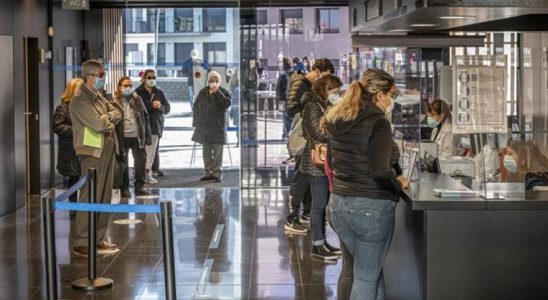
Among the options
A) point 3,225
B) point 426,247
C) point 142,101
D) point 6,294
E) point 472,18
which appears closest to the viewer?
point 426,247

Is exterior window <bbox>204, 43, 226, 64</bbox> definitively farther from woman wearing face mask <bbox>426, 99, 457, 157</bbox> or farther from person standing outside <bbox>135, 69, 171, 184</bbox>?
woman wearing face mask <bbox>426, 99, 457, 157</bbox>

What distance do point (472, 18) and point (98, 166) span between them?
11.9 ft

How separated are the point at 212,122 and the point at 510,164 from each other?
8.57 metres

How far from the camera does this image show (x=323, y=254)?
7.81m

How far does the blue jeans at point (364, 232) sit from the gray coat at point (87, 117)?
3.08 metres

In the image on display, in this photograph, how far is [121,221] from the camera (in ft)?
32.4

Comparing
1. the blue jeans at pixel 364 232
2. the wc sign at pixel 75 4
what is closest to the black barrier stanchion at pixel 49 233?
the blue jeans at pixel 364 232

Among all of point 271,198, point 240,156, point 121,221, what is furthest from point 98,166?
point 240,156

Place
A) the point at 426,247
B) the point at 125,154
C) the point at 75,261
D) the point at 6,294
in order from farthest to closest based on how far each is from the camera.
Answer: the point at 125,154, the point at 75,261, the point at 6,294, the point at 426,247

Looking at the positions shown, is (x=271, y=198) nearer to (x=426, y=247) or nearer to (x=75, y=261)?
(x=75, y=261)

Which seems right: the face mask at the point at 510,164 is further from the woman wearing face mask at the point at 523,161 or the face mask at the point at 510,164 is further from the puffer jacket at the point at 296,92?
the puffer jacket at the point at 296,92

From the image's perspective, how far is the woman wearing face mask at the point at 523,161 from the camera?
4.96 m

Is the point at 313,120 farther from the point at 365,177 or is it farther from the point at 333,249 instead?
the point at 365,177

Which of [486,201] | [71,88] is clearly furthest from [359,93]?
[71,88]
